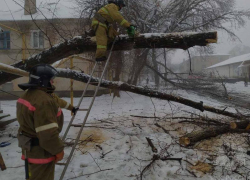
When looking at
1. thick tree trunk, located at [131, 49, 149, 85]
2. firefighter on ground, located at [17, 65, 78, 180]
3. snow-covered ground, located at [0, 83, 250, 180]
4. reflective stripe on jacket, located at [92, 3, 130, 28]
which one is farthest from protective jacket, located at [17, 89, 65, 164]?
thick tree trunk, located at [131, 49, 149, 85]

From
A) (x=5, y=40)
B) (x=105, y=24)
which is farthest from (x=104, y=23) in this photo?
(x=5, y=40)

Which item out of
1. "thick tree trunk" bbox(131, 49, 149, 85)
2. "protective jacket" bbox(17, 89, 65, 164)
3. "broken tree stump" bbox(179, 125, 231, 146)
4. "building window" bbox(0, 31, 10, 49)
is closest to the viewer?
"protective jacket" bbox(17, 89, 65, 164)

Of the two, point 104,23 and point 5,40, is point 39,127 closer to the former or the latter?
point 104,23

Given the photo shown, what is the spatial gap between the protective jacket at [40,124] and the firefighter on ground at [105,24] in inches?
78.7

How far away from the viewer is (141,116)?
6738mm

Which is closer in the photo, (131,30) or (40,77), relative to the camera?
(40,77)

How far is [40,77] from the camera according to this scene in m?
1.94

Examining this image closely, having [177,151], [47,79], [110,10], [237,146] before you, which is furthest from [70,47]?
[237,146]

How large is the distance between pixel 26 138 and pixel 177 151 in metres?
2.83

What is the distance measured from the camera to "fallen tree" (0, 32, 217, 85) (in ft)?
11.8

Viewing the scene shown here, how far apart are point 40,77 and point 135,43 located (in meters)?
2.51

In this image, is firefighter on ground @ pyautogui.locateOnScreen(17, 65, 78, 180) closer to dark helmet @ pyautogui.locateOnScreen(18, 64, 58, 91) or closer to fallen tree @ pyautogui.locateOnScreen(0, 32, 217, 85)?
dark helmet @ pyautogui.locateOnScreen(18, 64, 58, 91)

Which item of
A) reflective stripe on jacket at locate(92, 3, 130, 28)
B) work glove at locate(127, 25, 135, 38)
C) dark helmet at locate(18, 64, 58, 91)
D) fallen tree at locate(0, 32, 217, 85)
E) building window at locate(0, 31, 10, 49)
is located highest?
building window at locate(0, 31, 10, 49)

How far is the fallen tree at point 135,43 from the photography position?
3.59 meters
